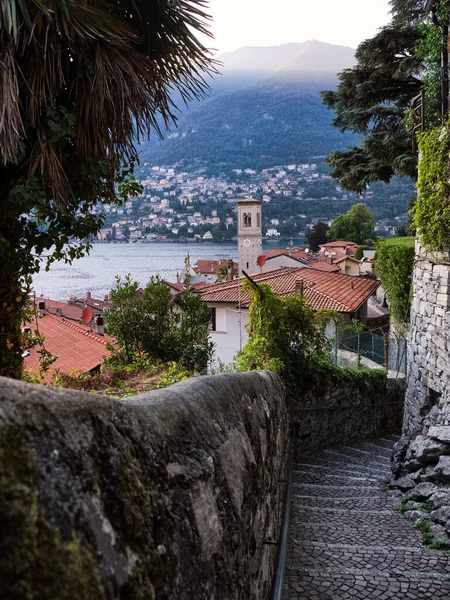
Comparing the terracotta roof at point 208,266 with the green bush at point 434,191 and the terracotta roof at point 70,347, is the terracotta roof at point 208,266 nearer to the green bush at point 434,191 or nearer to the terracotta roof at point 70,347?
the terracotta roof at point 70,347

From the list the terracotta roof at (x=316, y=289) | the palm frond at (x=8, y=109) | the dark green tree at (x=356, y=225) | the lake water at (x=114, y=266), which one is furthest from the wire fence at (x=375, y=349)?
the dark green tree at (x=356, y=225)

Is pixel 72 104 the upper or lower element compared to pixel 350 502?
upper

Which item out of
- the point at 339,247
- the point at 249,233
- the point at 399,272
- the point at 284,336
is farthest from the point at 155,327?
the point at 249,233

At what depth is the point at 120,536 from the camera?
933 millimetres

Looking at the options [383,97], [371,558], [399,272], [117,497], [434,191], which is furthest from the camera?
[383,97]

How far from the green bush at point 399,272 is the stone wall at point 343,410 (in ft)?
9.81

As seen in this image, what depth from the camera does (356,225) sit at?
2216 inches

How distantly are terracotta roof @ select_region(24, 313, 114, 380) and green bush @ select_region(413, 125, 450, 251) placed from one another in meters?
7.37

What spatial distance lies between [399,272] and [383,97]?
5.25m

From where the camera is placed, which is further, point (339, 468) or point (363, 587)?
point (339, 468)

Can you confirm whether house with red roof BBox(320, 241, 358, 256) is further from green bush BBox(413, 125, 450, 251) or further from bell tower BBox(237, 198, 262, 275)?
green bush BBox(413, 125, 450, 251)

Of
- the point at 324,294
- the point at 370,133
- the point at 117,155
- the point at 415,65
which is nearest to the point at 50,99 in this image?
the point at 117,155

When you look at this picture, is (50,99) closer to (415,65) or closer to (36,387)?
(36,387)

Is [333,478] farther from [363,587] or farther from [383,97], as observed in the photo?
[383,97]
